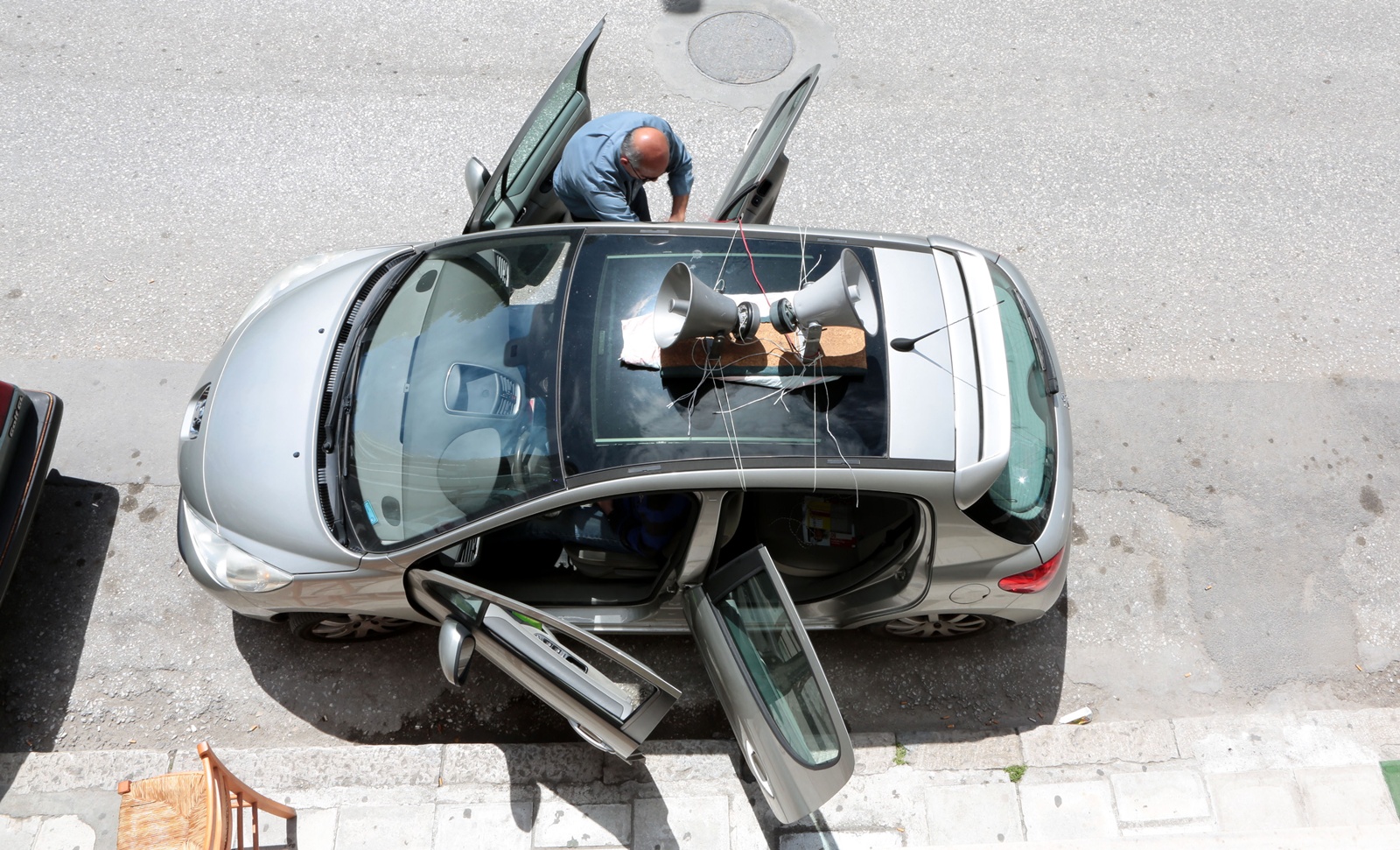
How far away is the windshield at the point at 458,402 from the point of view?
343 centimetres

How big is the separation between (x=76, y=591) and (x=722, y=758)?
3476mm

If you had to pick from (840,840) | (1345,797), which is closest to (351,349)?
(840,840)

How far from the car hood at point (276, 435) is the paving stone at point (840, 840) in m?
2.31

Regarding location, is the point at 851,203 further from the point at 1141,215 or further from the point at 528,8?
the point at 528,8

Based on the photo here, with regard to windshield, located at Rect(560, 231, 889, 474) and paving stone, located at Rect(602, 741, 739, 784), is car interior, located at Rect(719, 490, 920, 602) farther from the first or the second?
paving stone, located at Rect(602, 741, 739, 784)

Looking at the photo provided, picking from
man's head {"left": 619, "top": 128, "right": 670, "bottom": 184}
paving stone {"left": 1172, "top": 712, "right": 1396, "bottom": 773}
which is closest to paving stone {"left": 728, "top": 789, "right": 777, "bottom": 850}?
paving stone {"left": 1172, "top": 712, "right": 1396, "bottom": 773}

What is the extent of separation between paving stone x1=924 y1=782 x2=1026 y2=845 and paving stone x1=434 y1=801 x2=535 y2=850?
187cm

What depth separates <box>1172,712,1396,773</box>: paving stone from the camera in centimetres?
429

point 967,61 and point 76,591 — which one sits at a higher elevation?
point 967,61

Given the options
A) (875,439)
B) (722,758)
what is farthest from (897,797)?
(875,439)

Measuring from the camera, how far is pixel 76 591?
4.55 metres

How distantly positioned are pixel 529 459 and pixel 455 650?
0.78 m

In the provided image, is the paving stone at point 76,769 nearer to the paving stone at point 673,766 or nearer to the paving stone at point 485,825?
the paving stone at point 485,825

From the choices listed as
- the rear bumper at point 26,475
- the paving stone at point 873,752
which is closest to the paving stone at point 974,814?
the paving stone at point 873,752
